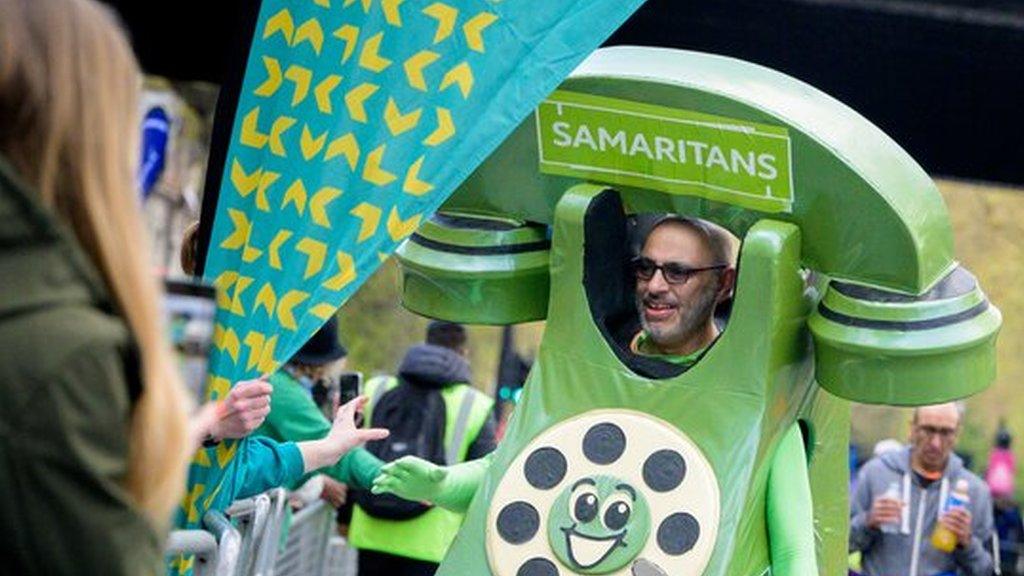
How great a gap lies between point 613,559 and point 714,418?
0.43m

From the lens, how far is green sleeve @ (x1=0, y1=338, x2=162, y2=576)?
250 centimetres

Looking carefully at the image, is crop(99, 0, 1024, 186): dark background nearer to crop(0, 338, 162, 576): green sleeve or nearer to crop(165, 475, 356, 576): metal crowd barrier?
crop(165, 475, 356, 576): metal crowd barrier

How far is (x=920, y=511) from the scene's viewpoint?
9594 millimetres

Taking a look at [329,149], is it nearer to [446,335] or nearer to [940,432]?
[446,335]

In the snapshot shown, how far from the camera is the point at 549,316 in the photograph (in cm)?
619

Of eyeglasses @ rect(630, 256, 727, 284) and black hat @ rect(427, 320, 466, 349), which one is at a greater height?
black hat @ rect(427, 320, 466, 349)

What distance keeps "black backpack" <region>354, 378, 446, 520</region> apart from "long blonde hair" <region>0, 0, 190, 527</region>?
251 inches

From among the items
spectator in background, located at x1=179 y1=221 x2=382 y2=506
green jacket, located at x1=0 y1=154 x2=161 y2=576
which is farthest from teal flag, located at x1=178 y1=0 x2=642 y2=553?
green jacket, located at x1=0 y1=154 x2=161 y2=576

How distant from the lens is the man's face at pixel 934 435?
9.58 metres

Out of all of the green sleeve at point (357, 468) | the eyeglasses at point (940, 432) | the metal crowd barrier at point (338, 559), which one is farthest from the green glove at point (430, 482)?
the metal crowd barrier at point (338, 559)

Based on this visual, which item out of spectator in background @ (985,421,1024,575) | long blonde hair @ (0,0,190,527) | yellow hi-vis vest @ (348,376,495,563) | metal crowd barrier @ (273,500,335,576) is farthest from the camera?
spectator in background @ (985,421,1024,575)

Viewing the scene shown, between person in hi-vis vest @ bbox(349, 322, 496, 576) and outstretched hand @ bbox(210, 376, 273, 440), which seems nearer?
outstretched hand @ bbox(210, 376, 273, 440)

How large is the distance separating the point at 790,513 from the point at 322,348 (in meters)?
2.78

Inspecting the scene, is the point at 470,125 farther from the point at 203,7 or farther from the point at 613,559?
the point at 203,7
